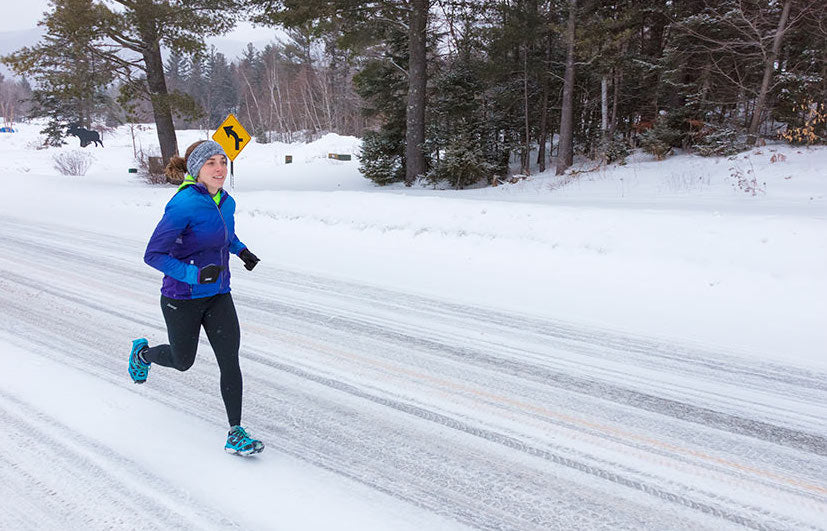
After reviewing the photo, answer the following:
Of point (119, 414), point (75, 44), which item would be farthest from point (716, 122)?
point (75, 44)

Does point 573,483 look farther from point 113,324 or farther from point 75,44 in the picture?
point 75,44

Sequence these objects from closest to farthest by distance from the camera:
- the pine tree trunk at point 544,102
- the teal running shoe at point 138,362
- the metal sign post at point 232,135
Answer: the teal running shoe at point 138,362 < the metal sign post at point 232,135 < the pine tree trunk at point 544,102

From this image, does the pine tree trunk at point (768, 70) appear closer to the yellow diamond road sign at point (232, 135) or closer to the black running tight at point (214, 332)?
the yellow diamond road sign at point (232, 135)

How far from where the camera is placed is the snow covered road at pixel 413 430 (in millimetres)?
2637

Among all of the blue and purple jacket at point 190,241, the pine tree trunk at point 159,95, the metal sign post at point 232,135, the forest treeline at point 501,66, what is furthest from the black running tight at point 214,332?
the pine tree trunk at point 159,95

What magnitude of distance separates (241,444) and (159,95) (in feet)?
57.1

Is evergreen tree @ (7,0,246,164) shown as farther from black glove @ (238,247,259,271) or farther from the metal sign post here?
black glove @ (238,247,259,271)

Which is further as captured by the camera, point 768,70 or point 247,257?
point 768,70

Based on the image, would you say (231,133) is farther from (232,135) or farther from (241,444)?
(241,444)

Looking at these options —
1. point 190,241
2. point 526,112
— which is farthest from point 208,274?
point 526,112

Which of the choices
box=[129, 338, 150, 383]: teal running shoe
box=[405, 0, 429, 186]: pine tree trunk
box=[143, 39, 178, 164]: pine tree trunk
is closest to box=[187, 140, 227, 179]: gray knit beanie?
box=[129, 338, 150, 383]: teal running shoe

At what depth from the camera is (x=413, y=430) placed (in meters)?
3.36

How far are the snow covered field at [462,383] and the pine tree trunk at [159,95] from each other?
9662 mm

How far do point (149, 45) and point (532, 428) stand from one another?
18644mm
